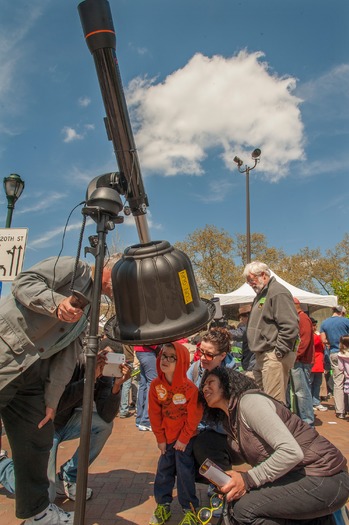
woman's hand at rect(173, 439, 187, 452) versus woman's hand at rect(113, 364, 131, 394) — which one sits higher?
woman's hand at rect(113, 364, 131, 394)

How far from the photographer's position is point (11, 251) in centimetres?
614

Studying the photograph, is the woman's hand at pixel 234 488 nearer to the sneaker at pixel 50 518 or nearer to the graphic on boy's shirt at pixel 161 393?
the graphic on boy's shirt at pixel 161 393

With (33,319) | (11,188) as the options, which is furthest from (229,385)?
(11,188)

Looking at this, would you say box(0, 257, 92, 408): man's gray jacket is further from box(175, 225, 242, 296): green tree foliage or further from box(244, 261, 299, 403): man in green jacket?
box(175, 225, 242, 296): green tree foliage

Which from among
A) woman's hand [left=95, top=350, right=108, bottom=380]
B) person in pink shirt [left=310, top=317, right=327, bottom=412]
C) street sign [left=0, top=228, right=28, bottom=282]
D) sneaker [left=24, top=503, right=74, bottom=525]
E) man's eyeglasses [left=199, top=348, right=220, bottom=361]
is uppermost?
street sign [left=0, top=228, right=28, bottom=282]

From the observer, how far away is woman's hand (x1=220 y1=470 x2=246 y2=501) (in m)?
2.18

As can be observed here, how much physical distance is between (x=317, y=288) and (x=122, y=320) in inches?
1484

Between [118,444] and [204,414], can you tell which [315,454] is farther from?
[118,444]

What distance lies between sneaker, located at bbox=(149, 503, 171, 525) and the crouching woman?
783mm

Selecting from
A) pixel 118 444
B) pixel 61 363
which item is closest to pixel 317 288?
pixel 118 444

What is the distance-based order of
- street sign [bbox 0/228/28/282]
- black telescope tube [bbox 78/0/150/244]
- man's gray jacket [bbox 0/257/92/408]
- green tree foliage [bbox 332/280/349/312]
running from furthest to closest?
green tree foliage [bbox 332/280/349/312] < street sign [bbox 0/228/28/282] < man's gray jacket [bbox 0/257/92/408] < black telescope tube [bbox 78/0/150/244]

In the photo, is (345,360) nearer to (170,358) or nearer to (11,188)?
(170,358)

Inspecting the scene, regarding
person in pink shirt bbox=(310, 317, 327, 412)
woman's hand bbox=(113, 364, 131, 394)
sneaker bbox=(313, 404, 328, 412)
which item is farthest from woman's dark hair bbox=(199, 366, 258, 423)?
sneaker bbox=(313, 404, 328, 412)

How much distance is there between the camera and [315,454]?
2.29 metres
